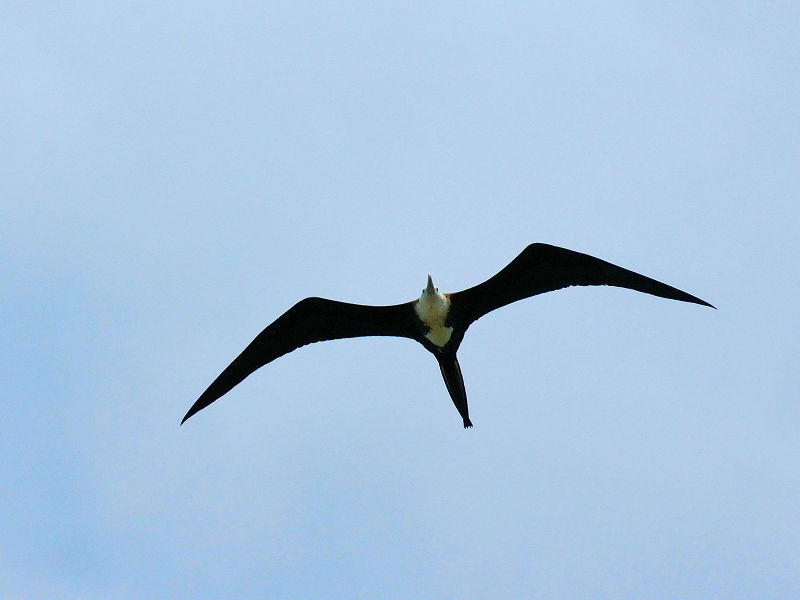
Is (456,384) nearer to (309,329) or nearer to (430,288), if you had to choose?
(430,288)

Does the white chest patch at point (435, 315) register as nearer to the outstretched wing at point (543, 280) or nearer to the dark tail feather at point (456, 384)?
the outstretched wing at point (543, 280)

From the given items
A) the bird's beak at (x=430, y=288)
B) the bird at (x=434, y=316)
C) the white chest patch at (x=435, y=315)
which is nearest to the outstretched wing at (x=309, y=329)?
the bird at (x=434, y=316)

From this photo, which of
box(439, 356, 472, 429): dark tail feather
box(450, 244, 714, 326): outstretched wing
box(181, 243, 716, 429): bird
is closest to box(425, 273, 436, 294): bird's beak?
box(181, 243, 716, 429): bird

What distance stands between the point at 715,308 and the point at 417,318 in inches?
150

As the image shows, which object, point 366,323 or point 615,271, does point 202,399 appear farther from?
point 615,271

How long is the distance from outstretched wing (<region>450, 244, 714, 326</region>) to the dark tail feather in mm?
568

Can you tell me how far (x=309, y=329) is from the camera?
53.6 feet

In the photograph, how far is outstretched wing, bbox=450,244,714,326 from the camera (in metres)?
15.2

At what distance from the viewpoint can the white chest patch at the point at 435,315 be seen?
1588 cm

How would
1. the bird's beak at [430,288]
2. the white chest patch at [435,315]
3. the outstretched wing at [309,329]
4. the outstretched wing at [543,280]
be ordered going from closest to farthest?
the outstretched wing at [543,280] < the bird's beak at [430,288] < the white chest patch at [435,315] < the outstretched wing at [309,329]

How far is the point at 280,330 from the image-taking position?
1616 cm

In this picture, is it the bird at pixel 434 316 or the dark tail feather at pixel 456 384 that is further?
the dark tail feather at pixel 456 384

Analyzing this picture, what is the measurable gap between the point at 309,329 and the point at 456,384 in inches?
81.5

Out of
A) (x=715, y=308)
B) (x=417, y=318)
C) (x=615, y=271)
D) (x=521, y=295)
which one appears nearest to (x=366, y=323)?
(x=417, y=318)
